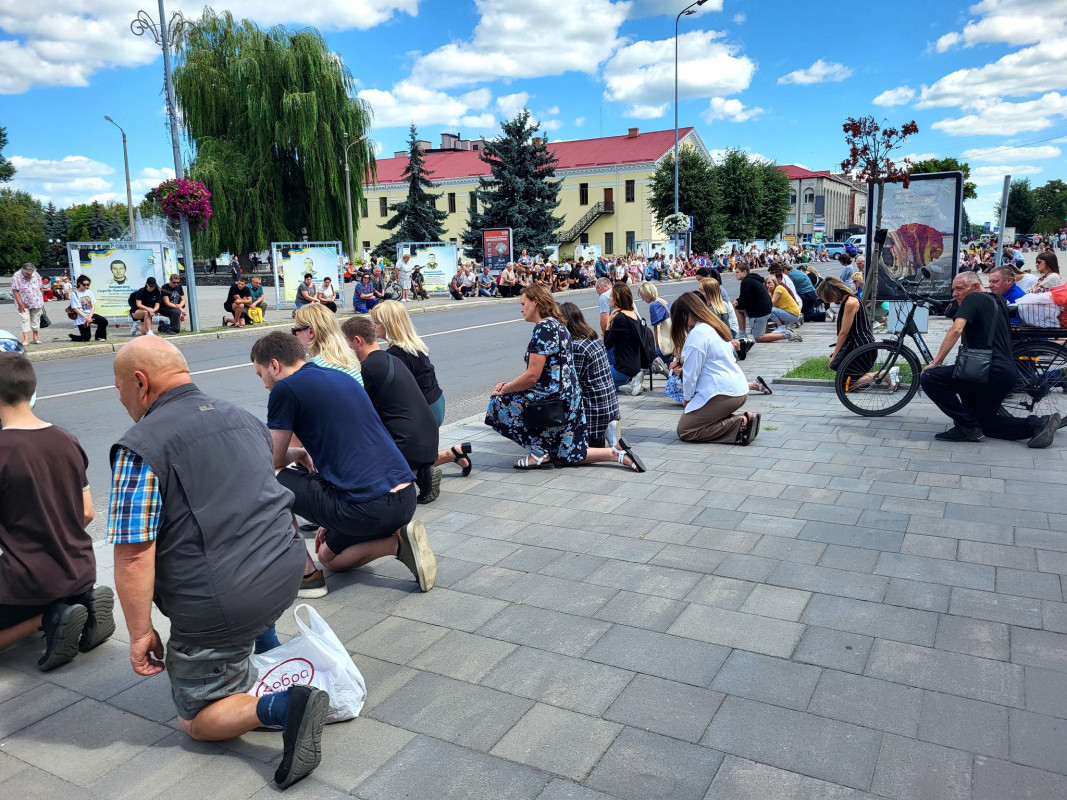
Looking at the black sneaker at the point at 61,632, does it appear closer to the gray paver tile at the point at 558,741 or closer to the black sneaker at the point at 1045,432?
the gray paver tile at the point at 558,741

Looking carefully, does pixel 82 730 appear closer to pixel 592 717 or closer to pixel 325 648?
pixel 325 648

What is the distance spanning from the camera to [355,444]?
409cm

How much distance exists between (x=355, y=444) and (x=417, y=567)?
0.77 meters

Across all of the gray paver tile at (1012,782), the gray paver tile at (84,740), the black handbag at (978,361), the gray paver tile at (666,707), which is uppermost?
the black handbag at (978,361)

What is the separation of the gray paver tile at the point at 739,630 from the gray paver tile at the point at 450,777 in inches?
49.1

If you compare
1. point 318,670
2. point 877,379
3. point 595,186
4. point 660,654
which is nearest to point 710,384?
point 877,379

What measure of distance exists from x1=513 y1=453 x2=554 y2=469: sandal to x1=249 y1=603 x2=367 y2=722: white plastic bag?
12.6ft

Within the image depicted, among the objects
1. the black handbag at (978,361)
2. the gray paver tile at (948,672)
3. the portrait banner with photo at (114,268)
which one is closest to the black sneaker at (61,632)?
the gray paver tile at (948,672)

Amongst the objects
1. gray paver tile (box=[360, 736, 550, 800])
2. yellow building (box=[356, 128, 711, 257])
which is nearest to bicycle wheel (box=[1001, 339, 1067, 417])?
gray paver tile (box=[360, 736, 550, 800])

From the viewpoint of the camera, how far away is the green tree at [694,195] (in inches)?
2025

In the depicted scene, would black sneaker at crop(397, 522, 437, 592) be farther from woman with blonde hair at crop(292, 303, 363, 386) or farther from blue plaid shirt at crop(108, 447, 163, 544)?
blue plaid shirt at crop(108, 447, 163, 544)

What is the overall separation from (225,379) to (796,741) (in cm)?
1137

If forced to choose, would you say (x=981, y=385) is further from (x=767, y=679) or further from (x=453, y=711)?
(x=453, y=711)

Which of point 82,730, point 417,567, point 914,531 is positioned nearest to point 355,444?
point 417,567
